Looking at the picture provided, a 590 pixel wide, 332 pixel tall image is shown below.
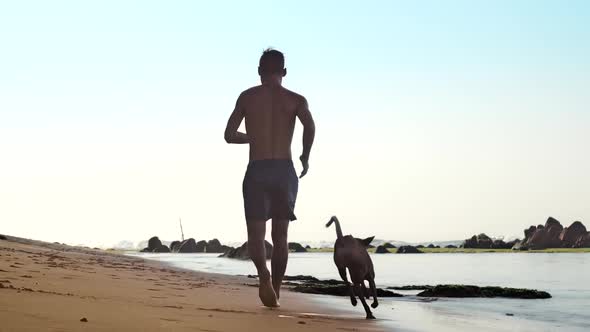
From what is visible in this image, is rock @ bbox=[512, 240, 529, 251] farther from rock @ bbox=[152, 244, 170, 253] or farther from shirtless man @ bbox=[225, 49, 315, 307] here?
shirtless man @ bbox=[225, 49, 315, 307]

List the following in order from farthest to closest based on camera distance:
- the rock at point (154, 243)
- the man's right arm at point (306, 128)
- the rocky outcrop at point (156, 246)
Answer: the rock at point (154, 243)
the rocky outcrop at point (156, 246)
the man's right arm at point (306, 128)

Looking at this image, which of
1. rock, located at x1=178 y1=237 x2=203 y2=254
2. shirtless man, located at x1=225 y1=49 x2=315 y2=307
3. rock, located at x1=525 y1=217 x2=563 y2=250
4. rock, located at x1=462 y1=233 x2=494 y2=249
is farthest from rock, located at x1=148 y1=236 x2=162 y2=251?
→ shirtless man, located at x1=225 y1=49 x2=315 y2=307

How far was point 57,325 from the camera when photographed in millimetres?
4156

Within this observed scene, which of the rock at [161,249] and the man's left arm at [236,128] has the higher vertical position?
the rock at [161,249]

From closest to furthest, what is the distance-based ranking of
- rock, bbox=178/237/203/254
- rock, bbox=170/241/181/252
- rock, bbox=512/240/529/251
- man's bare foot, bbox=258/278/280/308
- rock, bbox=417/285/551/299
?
man's bare foot, bbox=258/278/280/308, rock, bbox=417/285/551/299, rock, bbox=178/237/203/254, rock, bbox=512/240/529/251, rock, bbox=170/241/181/252

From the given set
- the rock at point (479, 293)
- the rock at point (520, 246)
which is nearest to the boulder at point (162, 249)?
the rock at point (520, 246)

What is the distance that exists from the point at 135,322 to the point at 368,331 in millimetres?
2244

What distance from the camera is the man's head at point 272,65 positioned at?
26.5 feet

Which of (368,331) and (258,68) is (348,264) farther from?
(258,68)

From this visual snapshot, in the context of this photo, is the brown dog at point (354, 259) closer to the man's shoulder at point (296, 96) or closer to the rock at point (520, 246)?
the man's shoulder at point (296, 96)

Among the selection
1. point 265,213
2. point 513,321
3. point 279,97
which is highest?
point 279,97

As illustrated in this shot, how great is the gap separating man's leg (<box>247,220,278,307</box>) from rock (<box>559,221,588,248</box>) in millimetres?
115872

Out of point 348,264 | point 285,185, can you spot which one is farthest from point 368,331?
point 285,185

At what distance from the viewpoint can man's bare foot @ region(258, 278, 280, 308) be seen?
7557mm
